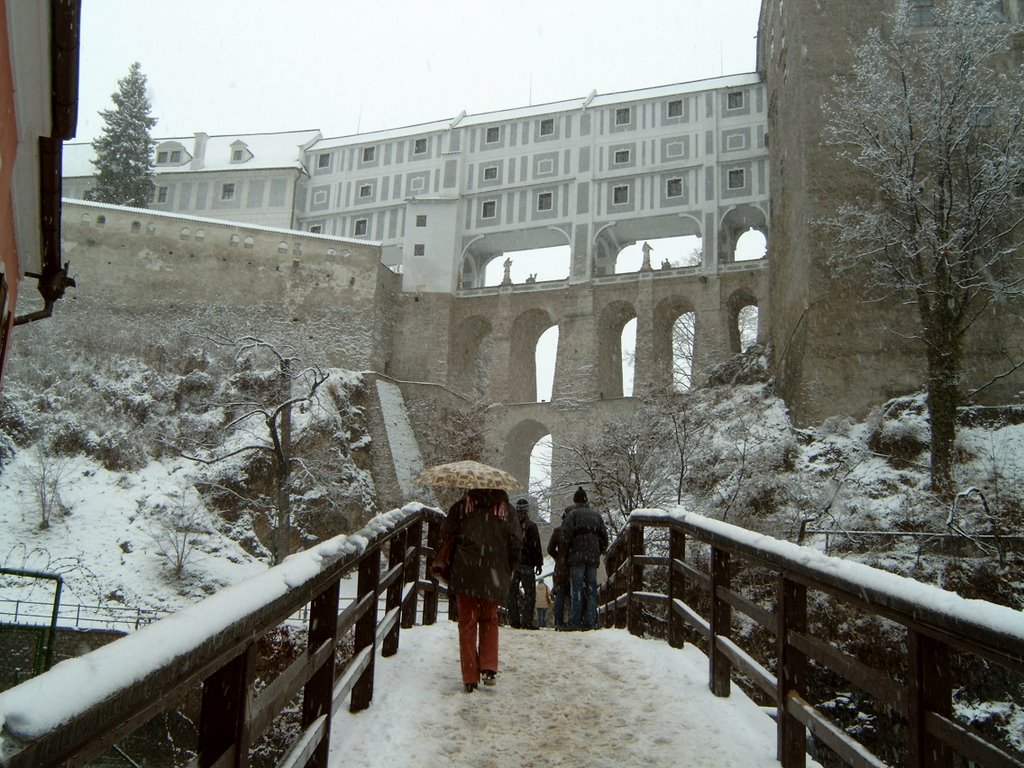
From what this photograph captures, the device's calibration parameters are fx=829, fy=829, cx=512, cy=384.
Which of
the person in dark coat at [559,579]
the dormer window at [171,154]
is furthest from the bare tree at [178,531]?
the dormer window at [171,154]

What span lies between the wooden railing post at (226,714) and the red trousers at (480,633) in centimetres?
322

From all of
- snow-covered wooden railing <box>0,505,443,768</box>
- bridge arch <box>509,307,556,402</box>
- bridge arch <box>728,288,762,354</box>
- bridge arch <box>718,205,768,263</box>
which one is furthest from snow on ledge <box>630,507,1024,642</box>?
bridge arch <box>509,307,556,402</box>

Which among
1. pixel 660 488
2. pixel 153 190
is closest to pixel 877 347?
pixel 660 488

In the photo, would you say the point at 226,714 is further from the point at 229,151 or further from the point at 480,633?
the point at 229,151

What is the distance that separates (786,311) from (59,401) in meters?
24.2

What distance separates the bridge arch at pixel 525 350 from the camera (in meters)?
38.9

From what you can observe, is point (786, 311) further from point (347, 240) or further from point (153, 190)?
point (153, 190)

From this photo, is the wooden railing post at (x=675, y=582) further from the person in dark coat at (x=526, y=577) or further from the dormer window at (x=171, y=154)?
the dormer window at (x=171, y=154)

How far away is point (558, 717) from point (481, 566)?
1.14 m

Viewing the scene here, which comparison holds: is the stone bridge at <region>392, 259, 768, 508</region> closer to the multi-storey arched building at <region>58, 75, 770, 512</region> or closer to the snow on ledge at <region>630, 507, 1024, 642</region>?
the multi-storey arched building at <region>58, 75, 770, 512</region>

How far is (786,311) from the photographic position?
25656 mm

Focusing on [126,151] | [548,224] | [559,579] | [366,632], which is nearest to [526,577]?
[559,579]

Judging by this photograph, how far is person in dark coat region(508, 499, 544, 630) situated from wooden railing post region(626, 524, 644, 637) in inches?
105

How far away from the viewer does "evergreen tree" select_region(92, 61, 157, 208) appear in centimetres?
4262
